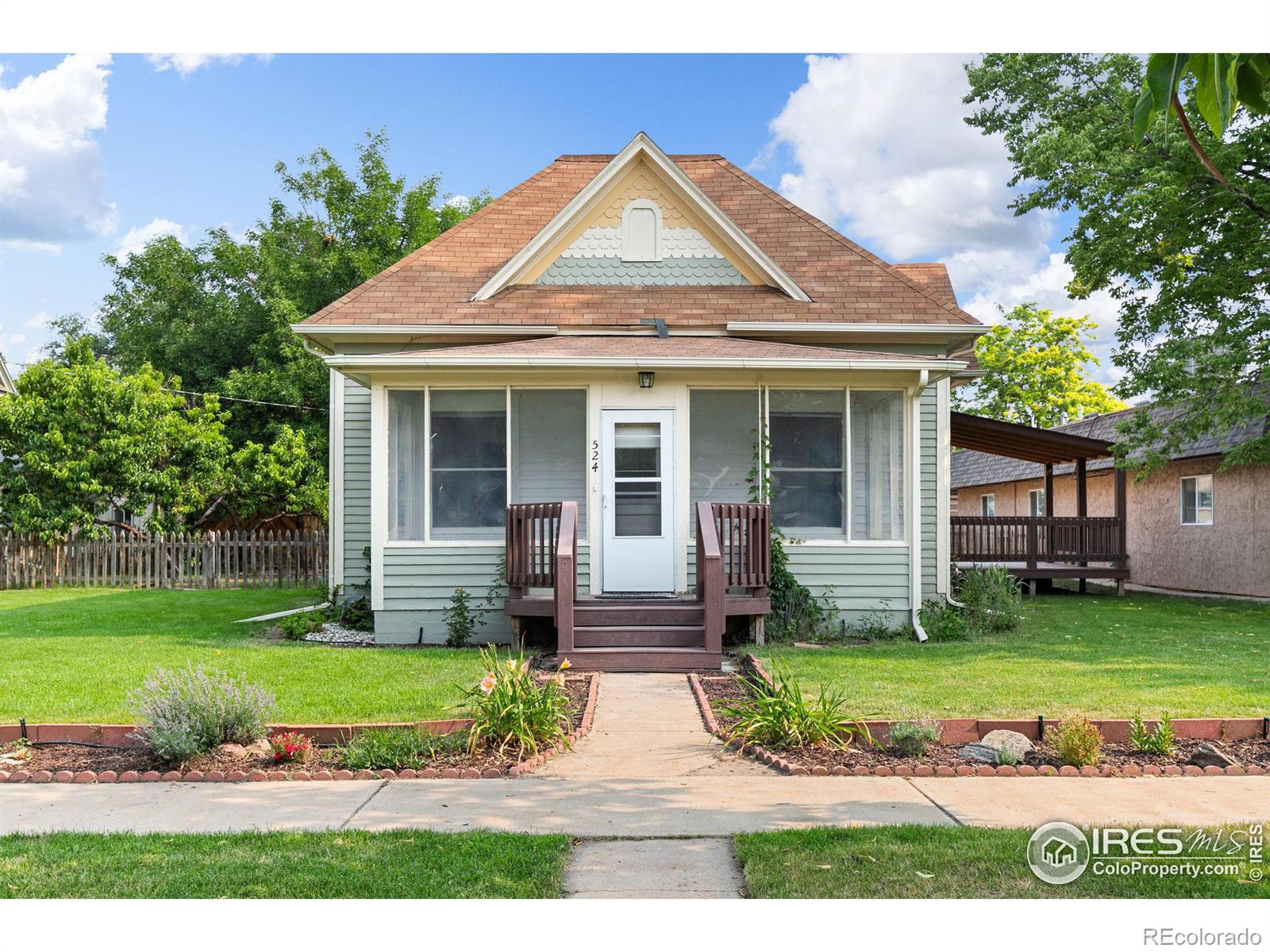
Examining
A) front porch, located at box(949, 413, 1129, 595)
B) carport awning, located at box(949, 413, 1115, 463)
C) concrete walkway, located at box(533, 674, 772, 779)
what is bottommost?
concrete walkway, located at box(533, 674, 772, 779)

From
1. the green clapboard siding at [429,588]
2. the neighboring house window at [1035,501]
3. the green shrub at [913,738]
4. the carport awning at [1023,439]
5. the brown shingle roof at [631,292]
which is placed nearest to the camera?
the green shrub at [913,738]

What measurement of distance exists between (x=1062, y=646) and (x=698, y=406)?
4.95m

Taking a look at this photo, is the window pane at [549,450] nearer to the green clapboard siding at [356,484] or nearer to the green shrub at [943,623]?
the green clapboard siding at [356,484]

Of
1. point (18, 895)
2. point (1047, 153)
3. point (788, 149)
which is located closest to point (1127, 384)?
point (1047, 153)

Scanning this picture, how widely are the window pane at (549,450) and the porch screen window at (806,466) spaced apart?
2.42 metres

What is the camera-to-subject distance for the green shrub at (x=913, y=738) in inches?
251

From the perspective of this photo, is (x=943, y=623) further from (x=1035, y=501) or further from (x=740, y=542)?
(x=1035, y=501)

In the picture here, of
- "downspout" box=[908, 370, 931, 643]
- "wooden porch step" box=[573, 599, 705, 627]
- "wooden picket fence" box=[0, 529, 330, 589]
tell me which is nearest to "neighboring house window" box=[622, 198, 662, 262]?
"downspout" box=[908, 370, 931, 643]

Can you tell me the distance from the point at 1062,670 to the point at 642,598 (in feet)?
14.3

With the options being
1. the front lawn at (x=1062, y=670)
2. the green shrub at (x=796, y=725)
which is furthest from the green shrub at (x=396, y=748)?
the front lawn at (x=1062, y=670)

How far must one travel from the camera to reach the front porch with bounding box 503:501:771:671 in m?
9.94

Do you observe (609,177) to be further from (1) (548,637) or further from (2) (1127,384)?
(2) (1127,384)

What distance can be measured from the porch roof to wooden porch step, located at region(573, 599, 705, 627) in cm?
266

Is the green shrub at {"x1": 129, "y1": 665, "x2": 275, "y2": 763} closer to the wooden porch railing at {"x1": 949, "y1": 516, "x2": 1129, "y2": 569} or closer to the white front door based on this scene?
the white front door
